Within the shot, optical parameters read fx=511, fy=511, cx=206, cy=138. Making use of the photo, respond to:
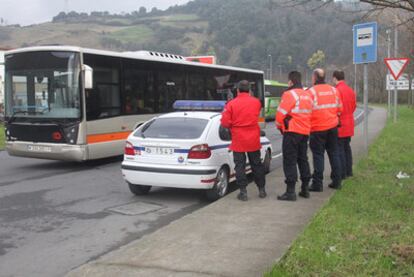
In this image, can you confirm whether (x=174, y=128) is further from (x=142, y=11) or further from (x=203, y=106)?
(x=142, y=11)

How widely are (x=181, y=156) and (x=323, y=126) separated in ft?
7.70

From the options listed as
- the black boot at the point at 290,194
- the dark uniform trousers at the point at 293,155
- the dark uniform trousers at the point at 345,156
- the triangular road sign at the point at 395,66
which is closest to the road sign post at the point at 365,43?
the dark uniform trousers at the point at 345,156

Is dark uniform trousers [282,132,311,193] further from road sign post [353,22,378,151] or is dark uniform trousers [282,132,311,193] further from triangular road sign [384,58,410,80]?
triangular road sign [384,58,410,80]

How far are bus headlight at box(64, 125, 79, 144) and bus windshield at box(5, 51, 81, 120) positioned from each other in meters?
0.23

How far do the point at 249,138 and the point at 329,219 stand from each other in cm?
209

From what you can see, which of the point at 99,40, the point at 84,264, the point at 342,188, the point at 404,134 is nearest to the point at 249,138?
the point at 342,188

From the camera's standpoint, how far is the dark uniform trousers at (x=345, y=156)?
9125mm

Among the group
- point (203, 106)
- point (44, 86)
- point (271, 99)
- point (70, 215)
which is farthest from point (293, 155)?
point (271, 99)

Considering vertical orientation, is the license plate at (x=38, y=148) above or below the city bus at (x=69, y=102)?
below

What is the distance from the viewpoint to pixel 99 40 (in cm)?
12275

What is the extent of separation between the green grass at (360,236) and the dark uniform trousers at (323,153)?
348mm

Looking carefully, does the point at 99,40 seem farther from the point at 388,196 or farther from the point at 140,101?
the point at 388,196

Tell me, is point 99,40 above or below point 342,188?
above

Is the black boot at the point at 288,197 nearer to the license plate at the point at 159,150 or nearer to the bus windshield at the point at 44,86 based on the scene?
the license plate at the point at 159,150
